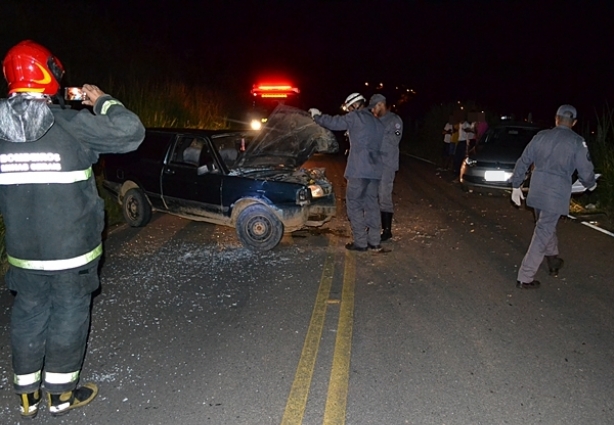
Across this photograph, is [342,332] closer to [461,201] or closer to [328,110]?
[461,201]

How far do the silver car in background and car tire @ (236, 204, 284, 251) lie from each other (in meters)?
5.73

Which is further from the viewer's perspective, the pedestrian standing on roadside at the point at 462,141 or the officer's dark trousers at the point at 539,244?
the pedestrian standing on roadside at the point at 462,141

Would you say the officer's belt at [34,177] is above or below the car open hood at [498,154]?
above

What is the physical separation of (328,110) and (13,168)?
4788cm

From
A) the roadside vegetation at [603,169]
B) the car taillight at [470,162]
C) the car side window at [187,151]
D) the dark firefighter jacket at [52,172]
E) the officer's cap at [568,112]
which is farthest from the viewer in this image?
the car taillight at [470,162]

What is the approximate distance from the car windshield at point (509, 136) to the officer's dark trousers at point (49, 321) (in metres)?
10.7

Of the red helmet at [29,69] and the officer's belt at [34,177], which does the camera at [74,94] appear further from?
the officer's belt at [34,177]

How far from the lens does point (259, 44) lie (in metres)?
47.8

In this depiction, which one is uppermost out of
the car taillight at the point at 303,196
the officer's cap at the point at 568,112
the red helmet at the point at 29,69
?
the red helmet at the point at 29,69

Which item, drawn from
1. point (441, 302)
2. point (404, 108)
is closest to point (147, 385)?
point (441, 302)

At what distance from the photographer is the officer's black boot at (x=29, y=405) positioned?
146 inches

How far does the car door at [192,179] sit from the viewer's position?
8.10 metres

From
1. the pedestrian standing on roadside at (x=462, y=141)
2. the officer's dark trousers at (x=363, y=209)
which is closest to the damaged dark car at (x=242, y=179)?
the officer's dark trousers at (x=363, y=209)

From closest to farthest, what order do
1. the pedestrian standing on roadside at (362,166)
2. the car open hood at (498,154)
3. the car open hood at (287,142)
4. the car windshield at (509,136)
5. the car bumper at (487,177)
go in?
1. the pedestrian standing on roadside at (362,166)
2. the car open hood at (287,142)
3. the car bumper at (487,177)
4. the car open hood at (498,154)
5. the car windshield at (509,136)
